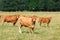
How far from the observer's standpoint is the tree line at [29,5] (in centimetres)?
5809

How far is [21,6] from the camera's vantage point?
191 feet

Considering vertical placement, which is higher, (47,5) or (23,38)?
(23,38)

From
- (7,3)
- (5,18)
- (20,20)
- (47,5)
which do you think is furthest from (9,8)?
(20,20)

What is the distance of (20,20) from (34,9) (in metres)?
43.7

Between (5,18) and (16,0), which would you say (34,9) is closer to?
(16,0)

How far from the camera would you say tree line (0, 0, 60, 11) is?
58094 millimetres

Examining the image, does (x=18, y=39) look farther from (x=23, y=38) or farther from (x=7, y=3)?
(x=7, y=3)

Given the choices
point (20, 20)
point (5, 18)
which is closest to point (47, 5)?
point (5, 18)

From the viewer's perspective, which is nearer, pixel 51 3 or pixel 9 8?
pixel 9 8

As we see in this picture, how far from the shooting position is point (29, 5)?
59.8 m

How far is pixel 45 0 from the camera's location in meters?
→ 61.5

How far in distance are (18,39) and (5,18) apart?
805 centimetres

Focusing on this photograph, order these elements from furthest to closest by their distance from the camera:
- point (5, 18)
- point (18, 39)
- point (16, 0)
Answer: point (16, 0) < point (5, 18) < point (18, 39)

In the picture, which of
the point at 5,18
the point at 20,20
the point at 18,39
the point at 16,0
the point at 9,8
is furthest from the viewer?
the point at 16,0
